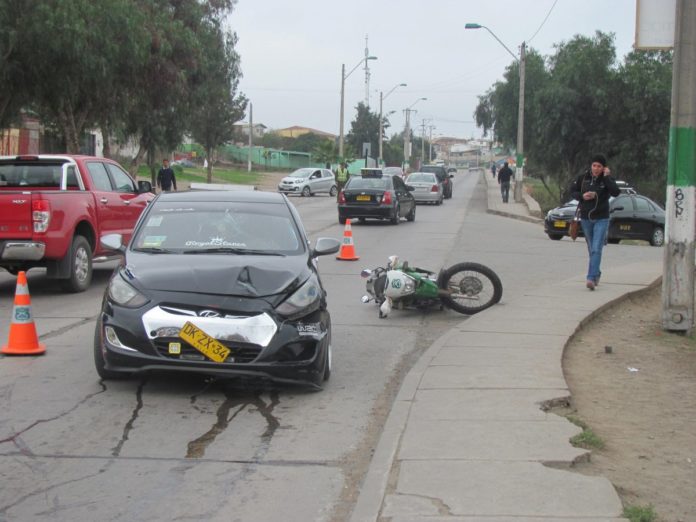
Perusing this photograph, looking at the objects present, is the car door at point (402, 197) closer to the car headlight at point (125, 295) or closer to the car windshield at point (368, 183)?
the car windshield at point (368, 183)

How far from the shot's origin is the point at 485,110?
283 ft

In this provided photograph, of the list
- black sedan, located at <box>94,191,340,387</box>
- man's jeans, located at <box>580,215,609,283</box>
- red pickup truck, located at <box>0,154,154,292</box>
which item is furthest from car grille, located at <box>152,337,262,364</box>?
man's jeans, located at <box>580,215,609,283</box>

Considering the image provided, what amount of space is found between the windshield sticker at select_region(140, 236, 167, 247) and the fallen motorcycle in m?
3.66

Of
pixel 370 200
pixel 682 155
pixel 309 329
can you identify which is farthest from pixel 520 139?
pixel 309 329

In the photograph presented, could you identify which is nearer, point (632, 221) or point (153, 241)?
point (153, 241)

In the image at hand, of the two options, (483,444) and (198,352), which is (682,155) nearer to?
(483,444)

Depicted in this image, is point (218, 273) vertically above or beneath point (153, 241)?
beneath

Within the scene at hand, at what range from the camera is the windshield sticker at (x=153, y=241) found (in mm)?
7925

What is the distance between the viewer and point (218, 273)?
7059 millimetres

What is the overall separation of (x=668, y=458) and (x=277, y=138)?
442 ft

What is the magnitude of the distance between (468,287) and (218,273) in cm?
502

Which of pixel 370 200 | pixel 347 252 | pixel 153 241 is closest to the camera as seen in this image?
pixel 153 241

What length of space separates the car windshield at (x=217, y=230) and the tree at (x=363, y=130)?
107 m

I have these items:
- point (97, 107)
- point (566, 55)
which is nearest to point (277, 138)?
point (566, 55)
